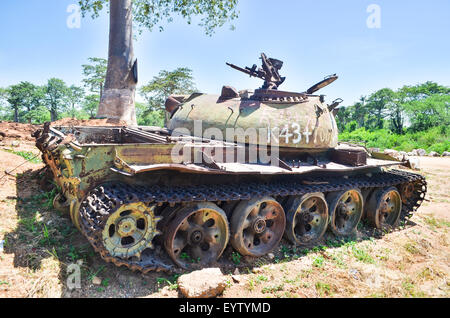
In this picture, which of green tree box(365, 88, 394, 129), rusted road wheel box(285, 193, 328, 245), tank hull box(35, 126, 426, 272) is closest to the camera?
tank hull box(35, 126, 426, 272)

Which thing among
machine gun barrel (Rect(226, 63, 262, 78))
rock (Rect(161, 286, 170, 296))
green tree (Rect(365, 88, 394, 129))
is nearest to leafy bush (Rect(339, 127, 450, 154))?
green tree (Rect(365, 88, 394, 129))

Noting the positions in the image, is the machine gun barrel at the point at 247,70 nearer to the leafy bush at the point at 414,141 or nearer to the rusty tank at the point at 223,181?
the rusty tank at the point at 223,181

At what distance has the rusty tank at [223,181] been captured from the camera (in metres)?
3.73

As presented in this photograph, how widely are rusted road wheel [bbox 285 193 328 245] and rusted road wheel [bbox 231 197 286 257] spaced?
20cm

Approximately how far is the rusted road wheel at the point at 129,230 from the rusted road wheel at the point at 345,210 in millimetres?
3607

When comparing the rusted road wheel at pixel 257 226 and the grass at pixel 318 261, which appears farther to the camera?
the grass at pixel 318 261

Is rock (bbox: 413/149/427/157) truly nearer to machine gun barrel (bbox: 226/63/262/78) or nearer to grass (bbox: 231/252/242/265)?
machine gun barrel (bbox: 226/63/262/78)

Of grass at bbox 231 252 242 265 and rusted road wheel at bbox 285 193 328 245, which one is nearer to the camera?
grass at bbox 231 252 242 265

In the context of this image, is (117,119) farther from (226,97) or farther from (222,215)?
(222,215)

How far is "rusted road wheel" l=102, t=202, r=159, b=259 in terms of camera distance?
11.6 feet

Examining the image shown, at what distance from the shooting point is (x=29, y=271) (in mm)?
3660

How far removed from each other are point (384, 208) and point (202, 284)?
16.5ft

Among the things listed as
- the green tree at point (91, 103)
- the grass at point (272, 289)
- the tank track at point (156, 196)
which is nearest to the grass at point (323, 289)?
the grass at point (272, 289)
